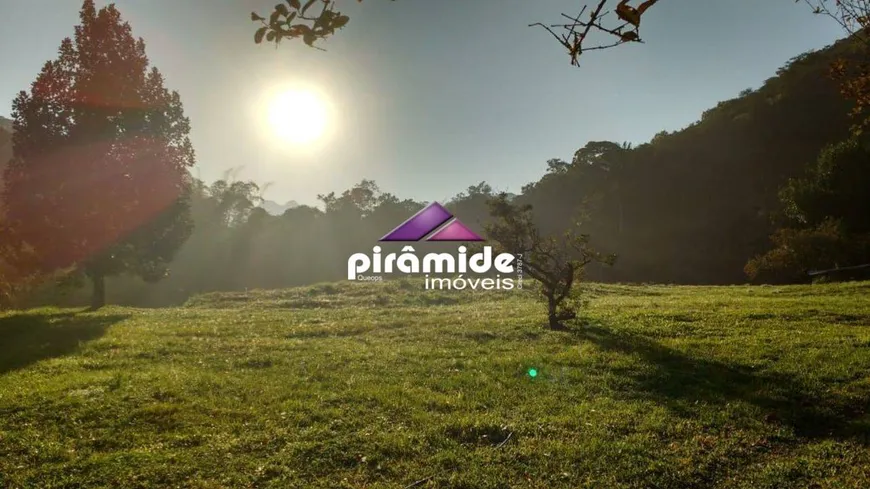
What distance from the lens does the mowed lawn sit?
6.07 meters

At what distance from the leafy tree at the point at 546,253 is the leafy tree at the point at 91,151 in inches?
616

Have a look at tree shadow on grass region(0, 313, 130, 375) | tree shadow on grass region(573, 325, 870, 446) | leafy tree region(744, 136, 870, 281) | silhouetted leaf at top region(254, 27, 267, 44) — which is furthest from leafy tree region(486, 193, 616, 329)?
leafy tree region(744, 136, 870, 281)

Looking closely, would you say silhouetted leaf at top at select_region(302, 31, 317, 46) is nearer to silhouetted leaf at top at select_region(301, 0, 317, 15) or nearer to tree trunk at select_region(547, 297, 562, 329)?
silhouetted leaf at top at select_region(301, 0, 317, 15)

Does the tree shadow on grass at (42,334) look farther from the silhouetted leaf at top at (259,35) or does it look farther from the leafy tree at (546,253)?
the leafy tree at (546,253)

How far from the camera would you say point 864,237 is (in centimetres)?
2938

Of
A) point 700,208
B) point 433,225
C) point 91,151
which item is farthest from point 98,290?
point 700,208

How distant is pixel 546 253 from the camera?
1759cm

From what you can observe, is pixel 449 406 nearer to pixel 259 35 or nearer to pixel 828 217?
pixel 259 35

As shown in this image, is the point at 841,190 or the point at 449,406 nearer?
the point at 449,406

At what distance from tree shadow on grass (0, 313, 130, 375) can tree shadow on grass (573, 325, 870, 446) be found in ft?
44.2

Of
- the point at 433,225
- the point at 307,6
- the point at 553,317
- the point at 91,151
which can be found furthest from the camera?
the point at 433,225

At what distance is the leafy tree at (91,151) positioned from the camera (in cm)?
2045

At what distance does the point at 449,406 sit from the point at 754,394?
5346 millimetres

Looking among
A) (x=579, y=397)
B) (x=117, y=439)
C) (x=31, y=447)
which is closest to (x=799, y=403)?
(x=579, y=397)
